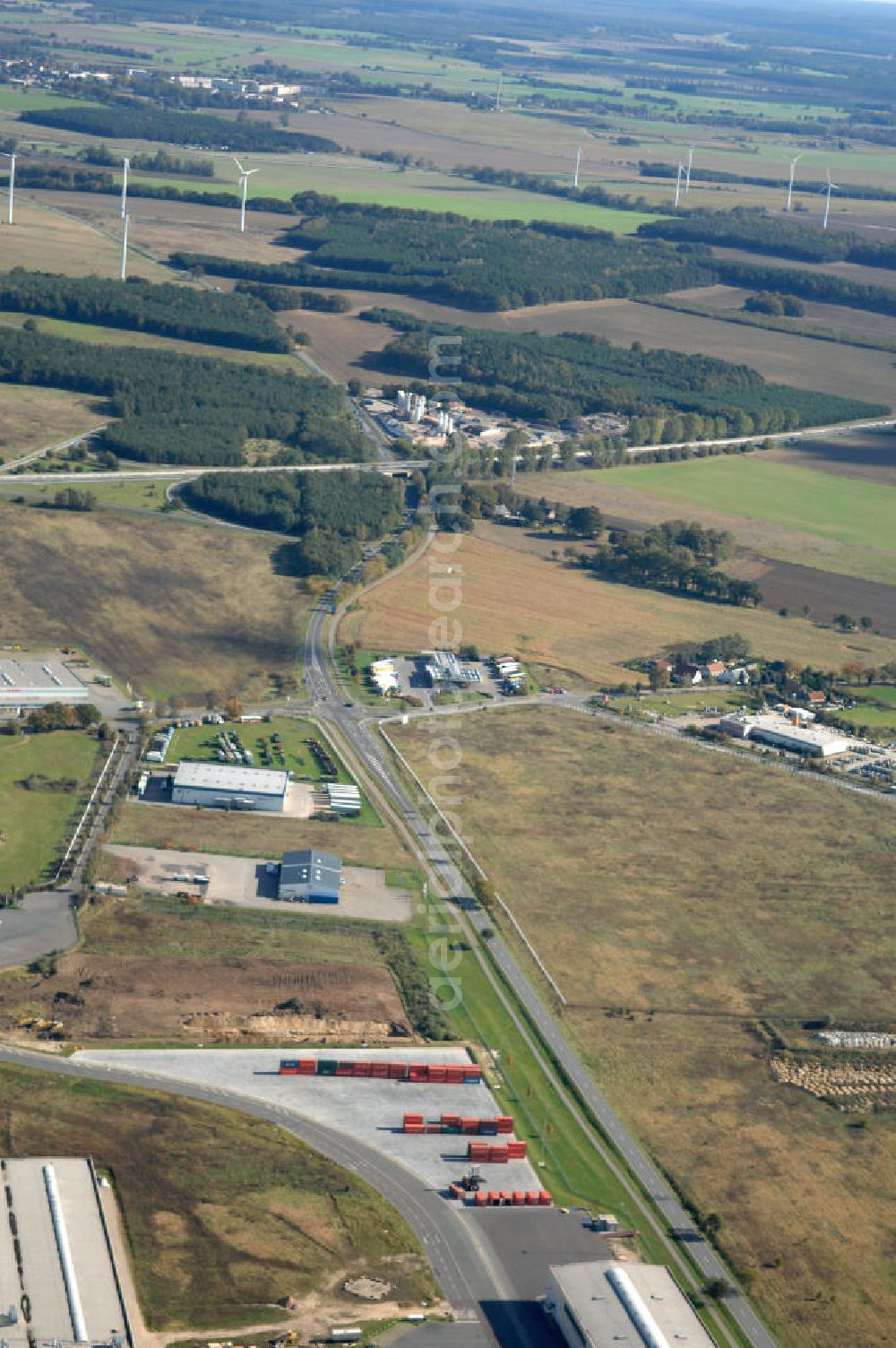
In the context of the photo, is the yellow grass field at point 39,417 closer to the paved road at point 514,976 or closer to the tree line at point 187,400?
the tree line at point 187,400

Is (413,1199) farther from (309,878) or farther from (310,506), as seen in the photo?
(310,506)

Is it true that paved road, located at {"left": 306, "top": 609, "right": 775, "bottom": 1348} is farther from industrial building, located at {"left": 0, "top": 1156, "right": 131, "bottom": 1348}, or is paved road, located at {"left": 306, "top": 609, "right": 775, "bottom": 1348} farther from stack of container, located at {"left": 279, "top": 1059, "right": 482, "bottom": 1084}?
industrial building, located at {"left": 0, "top": 1156, "right": 131, "bottom": 1348}

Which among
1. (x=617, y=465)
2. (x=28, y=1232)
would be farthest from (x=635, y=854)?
(x=617, y=465)

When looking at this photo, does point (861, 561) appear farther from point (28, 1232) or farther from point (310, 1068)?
point (28, 1232)

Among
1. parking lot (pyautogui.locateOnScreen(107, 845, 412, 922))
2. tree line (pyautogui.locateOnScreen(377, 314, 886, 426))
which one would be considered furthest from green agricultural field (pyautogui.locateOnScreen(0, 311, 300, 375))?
parking lot (pyautogui.locateOnScreen(107, 845, 412, 922))

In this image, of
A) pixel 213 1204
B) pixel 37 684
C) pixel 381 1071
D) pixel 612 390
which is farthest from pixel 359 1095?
pixel 612 390

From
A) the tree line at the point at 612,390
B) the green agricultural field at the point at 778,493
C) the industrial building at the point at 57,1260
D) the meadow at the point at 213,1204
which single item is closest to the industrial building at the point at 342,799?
the meadow at the point at 213,1204
